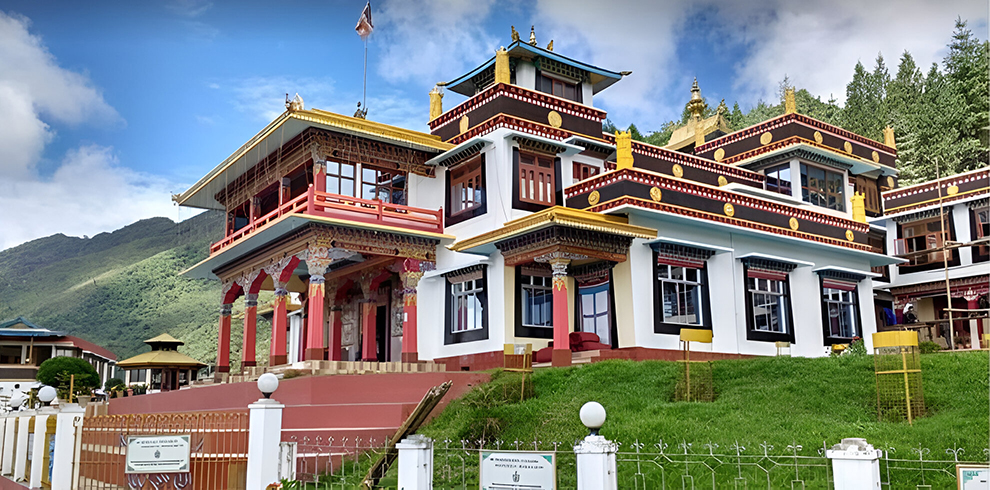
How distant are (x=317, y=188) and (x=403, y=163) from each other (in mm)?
3033

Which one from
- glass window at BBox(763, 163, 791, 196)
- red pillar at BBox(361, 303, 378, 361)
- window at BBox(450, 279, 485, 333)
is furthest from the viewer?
glass window at BBox(763, 163, 791, 196)

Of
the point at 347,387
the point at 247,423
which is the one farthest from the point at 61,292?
the point at 247,423

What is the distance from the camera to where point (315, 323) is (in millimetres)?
21266

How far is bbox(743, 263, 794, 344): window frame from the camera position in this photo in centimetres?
2341

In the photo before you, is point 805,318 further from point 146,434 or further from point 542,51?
point 146,434

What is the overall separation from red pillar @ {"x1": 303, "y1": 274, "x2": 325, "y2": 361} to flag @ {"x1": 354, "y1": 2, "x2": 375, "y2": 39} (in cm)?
853

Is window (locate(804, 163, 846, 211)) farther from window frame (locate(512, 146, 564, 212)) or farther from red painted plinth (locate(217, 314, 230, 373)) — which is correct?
red painted plinth (locate(217, 314, 230, 373))

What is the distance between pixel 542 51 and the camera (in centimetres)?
2564

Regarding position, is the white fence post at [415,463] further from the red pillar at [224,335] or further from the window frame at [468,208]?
the red pillar at [224,335]

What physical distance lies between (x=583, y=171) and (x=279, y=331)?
9.88m

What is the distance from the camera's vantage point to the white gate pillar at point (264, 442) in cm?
1077

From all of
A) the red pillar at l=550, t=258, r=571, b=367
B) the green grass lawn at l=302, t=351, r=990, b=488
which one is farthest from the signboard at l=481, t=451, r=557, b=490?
the red pillar at l=550, t=258, r=571, b=367

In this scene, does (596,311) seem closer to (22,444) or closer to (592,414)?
(22,444)

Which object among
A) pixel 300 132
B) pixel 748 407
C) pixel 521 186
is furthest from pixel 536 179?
pixel 748 407
